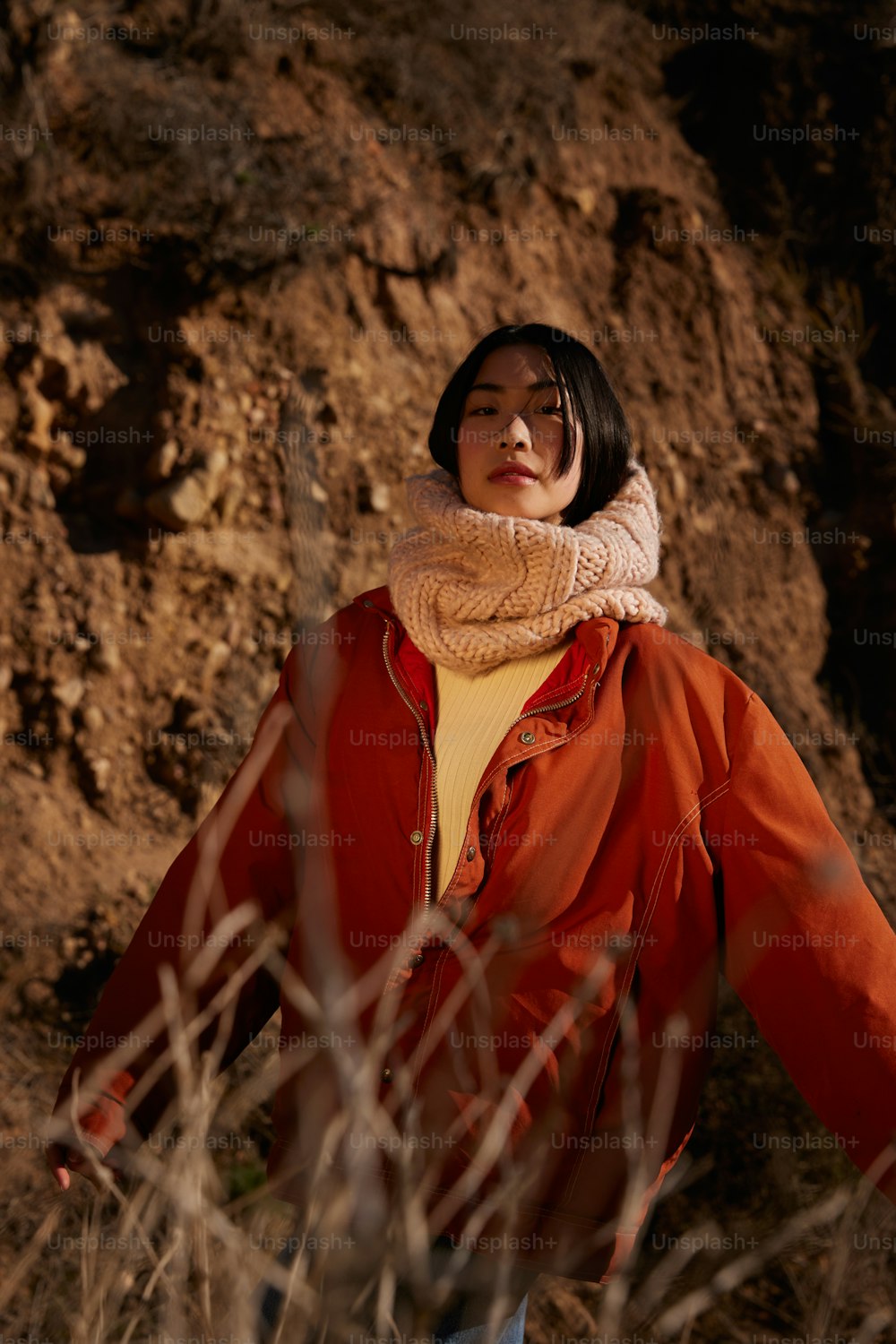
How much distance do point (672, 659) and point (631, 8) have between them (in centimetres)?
459

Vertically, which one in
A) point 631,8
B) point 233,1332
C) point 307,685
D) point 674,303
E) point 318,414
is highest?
point 631,8

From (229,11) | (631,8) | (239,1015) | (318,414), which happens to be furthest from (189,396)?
(631,8)

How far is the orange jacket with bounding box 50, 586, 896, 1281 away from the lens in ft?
5.49

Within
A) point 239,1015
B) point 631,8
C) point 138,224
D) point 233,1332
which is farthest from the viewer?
point 631,8

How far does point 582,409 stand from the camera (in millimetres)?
2047

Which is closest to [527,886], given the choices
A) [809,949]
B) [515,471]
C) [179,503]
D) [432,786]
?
[432,786]

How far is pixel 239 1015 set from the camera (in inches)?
78.5

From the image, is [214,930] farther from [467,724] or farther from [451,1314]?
[451,1314]

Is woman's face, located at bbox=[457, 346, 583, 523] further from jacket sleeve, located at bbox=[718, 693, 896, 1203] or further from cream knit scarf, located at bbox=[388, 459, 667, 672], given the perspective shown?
jacket sleeve, located at bbox=[718, 693, 896, 1203]

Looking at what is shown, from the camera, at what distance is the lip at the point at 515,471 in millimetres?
2018

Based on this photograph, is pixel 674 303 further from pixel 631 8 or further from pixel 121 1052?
pixel 121 1052

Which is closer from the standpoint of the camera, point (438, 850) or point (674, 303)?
point (438, 850)

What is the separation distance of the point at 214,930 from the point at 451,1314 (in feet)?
2.24

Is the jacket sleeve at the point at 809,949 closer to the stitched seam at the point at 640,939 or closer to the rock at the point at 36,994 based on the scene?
the stitched seam at the point at 640,939
